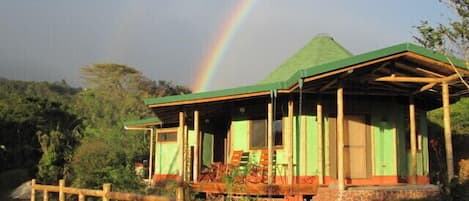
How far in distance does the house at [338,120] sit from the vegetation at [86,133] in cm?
353

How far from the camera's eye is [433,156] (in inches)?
808

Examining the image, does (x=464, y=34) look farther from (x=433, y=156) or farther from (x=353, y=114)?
(x=433, y=156)

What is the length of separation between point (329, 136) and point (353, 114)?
0.99 meters

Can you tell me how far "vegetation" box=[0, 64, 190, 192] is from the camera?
64.5ft

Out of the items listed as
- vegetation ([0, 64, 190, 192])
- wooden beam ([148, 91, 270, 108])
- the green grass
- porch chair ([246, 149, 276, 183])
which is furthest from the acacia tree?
porch chair ([246, 149, 276, 183])

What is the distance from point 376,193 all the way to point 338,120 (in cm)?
176

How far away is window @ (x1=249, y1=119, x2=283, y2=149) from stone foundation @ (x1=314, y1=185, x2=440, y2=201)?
8.01 ft

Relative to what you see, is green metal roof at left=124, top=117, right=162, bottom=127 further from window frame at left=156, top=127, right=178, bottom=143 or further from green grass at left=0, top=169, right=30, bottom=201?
green grass at left=0, top=169, right=30, bottom=201

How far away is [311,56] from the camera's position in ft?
53.2

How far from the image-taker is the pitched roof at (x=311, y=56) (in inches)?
627

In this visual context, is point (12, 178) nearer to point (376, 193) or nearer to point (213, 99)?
point (213, 99)

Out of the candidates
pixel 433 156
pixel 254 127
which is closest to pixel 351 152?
pixel 254 127

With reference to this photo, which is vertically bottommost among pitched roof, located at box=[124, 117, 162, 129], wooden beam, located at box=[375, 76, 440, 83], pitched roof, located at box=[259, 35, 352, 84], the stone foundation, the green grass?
the green grass

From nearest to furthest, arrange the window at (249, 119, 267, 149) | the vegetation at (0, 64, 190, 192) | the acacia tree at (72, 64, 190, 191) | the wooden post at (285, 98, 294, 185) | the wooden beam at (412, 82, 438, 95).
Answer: the wooden beam at (412, 82, 438, 95), the wooden post at (285, 98, 294, 185), the window at (249, 119, 267, 149), the vegetation at (0, 64, 190, 192), the acacia tree at (72, 64, 190, 191)
